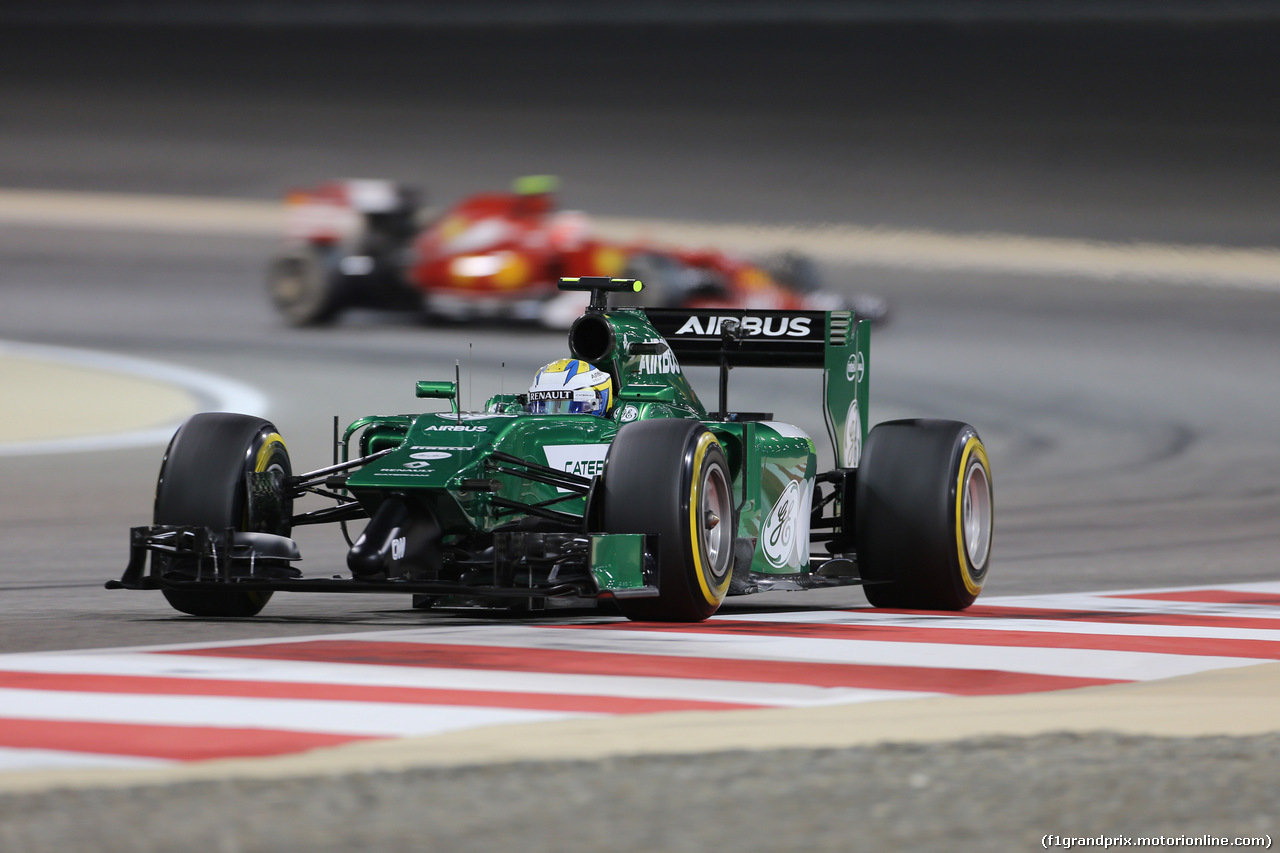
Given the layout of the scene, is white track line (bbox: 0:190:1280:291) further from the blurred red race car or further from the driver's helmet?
the driver's helmet

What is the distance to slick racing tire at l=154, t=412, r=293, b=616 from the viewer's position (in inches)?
343

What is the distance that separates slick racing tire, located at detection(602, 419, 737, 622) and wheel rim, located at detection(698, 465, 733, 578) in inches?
5.0

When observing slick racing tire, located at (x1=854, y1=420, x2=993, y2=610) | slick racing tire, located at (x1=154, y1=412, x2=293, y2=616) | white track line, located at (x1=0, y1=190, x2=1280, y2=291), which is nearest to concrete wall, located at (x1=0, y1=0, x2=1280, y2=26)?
white track line, located at (x1=0, y1=190, x2=1280, y2=291)

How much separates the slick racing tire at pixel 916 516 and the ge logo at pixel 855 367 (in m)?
0.58

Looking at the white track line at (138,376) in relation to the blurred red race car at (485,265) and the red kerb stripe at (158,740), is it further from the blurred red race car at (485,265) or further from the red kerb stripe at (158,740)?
the red kerb stripe at (158,740)

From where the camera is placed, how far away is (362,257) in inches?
925

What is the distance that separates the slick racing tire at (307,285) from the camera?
77.6ft

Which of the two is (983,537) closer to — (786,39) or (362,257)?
(362,257)

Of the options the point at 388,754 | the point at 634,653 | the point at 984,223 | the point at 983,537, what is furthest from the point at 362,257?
the point at 388,754

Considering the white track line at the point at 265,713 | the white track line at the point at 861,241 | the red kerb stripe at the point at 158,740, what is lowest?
the red kerb stripe at the point at 158,740

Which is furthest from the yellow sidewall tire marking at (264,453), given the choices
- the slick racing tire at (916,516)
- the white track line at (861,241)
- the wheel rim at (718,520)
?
the white track line at (861,241)

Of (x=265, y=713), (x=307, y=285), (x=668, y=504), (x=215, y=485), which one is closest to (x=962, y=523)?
(x=668, y=504)

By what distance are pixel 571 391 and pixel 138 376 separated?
12040mm

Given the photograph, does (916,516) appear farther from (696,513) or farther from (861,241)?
(861,241)
